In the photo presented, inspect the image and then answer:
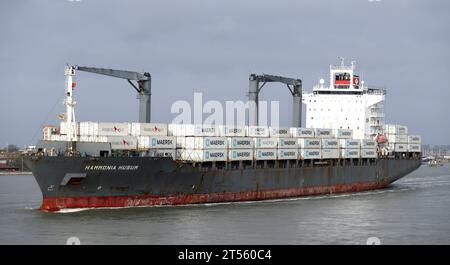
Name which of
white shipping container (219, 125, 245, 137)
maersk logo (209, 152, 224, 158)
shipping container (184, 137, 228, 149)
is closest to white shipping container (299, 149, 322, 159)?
white shipping container (219, 125, 245, 137)

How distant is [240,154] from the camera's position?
1597 inches

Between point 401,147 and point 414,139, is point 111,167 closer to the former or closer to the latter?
point 401,147

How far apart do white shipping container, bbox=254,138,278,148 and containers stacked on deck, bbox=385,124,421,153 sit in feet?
59.2

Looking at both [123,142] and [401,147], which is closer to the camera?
[123,142]

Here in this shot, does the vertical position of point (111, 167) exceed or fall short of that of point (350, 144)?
it falls short

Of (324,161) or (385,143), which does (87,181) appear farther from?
(385,143)

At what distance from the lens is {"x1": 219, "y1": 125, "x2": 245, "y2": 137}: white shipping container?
40.9 metres

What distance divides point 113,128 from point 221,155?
23.0ft

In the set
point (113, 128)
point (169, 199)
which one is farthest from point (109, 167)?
point (169, 199)

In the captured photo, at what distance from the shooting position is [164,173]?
35.4m

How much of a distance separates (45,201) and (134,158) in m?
5.02

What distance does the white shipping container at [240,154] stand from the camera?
39.8m

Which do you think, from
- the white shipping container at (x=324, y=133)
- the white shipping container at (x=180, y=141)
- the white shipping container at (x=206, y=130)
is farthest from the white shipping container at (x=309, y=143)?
the white shipping container at (x=180, y=141)

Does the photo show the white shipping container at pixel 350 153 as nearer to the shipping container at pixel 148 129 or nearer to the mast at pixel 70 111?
the shipping container at pixel 148 129
